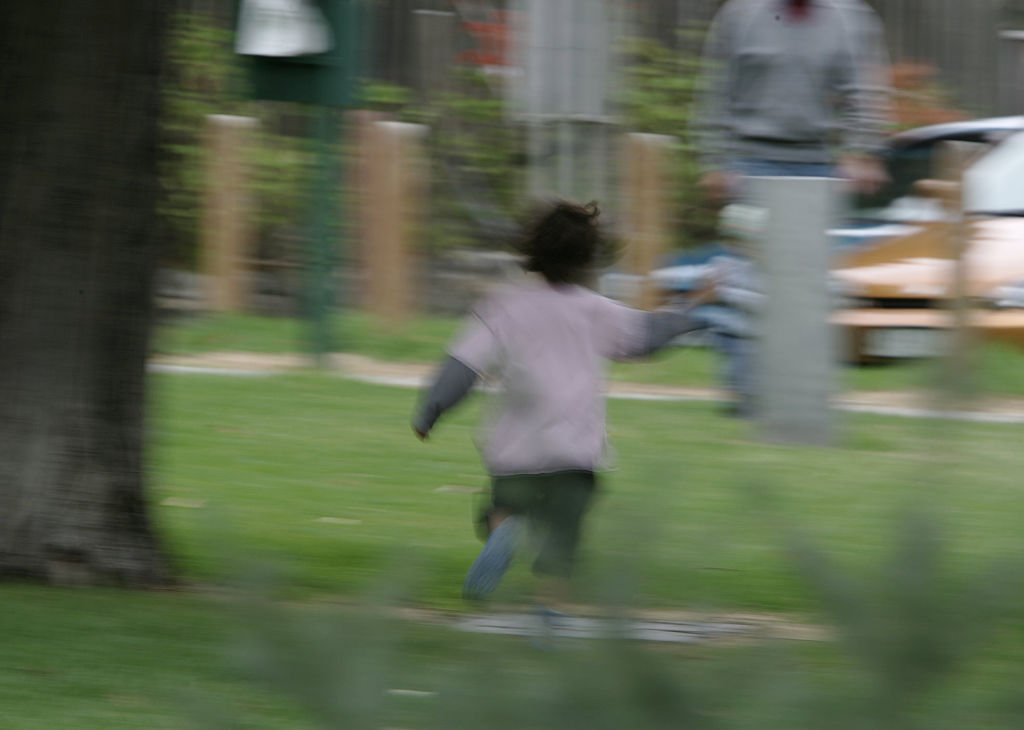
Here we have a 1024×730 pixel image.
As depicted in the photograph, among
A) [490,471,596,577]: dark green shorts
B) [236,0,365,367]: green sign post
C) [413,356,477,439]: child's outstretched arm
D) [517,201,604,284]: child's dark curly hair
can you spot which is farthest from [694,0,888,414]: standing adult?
[490,471,596,577]: dark green shorts

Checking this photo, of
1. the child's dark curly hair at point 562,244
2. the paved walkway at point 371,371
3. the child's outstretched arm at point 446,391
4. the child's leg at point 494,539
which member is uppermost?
the child's dark curly hair at point 562,244

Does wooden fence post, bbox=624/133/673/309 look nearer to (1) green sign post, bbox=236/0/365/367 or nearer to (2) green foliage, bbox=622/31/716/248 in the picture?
(2) green foliage, bbox=622/31/716/248

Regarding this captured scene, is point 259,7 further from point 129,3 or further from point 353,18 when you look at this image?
point 129,3

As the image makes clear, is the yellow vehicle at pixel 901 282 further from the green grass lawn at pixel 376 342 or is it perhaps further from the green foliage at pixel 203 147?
the green foliage at pixel 203 147

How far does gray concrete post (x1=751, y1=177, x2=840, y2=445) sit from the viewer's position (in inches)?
313

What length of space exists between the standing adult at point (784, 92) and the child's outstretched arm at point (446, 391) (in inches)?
151

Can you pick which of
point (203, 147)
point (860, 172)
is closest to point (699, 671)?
point (860, 172)

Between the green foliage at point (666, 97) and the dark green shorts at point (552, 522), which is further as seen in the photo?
the green foliage at point (666, 97)

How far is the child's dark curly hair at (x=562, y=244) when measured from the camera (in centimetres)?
472

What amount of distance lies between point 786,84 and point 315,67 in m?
3.09

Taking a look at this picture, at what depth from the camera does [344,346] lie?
1137 cm

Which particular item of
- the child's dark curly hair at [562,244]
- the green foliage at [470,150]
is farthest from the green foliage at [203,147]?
the child's dark curly hair at [562,244]

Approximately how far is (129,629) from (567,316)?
146 cm

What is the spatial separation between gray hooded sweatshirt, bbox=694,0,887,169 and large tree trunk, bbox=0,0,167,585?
3.87m
